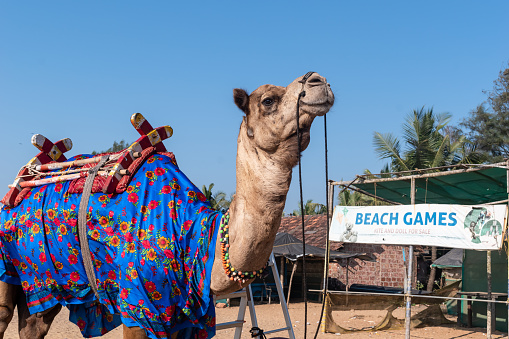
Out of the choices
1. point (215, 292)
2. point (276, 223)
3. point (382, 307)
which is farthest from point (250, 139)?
point (382, 307)

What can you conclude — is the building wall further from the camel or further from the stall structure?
the camel

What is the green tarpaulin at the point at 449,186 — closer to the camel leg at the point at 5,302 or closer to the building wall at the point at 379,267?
the camel leg at the point at 5,302

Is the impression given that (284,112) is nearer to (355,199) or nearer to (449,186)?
(449,186)

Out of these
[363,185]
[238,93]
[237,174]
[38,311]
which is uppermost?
[363,185]

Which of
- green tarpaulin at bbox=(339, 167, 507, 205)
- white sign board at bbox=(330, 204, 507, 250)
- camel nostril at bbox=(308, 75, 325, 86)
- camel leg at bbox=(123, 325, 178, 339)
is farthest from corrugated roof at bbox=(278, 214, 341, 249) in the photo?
camel nostril at bbox=(308, 75, 325, 86)

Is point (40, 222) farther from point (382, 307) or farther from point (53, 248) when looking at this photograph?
point (382, 307)

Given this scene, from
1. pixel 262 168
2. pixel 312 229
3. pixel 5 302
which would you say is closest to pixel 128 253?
pixel 262 168

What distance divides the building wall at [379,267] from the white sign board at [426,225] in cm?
1227

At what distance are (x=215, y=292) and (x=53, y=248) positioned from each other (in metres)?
1.71

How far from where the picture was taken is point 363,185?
11.3 metres

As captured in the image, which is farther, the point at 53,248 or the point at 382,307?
the point at 382,307

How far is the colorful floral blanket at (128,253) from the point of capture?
3.38 meters

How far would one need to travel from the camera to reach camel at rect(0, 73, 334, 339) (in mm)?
3002

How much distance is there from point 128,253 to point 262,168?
3.95 feet
